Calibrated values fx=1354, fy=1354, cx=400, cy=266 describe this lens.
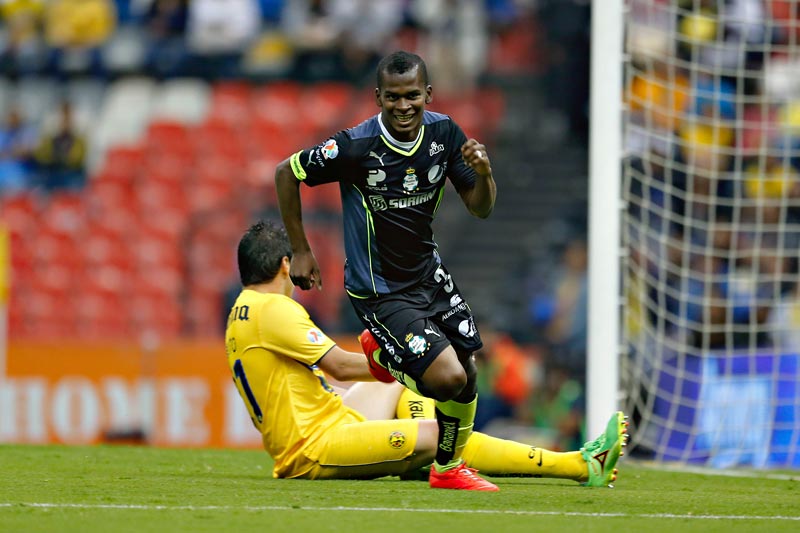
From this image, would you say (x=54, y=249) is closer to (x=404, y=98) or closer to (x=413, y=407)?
(x=413, y=407)

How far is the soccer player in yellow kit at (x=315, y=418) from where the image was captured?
6.07 metres

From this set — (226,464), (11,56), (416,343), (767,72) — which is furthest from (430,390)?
(11,56)

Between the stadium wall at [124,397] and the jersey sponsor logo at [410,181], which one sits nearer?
the jersey sponsor logo at [410,181]

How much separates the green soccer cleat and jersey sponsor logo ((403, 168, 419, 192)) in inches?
53.5

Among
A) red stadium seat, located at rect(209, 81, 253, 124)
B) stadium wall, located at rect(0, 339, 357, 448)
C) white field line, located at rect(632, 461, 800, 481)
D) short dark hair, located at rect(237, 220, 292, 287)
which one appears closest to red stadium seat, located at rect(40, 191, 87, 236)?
red stadium seat, located at rect(209, 81, 253, 124)

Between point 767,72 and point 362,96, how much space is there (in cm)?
618

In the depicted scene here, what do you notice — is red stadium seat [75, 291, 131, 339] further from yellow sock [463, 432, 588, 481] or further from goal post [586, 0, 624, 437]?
yellow sock [463, 432, 588, 481]

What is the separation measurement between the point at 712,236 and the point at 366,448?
6804 millimetres

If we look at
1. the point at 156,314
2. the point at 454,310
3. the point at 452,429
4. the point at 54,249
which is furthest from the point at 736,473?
the point at 54,249

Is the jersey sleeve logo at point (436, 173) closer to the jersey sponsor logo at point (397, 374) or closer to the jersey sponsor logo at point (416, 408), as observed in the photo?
the jersey sponsor logo at point (397, 374)

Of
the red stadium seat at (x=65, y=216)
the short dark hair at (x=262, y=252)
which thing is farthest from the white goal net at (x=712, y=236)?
the red stadium seat at (x=65, y=216)

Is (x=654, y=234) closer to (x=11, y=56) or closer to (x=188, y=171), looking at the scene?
(x=188, y=171)

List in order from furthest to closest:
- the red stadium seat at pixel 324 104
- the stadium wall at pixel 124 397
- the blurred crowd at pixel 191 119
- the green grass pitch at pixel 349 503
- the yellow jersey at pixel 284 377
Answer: the red stadium seat at pixel 324 104
the blurred crowd at pixel 191 119
the stadium wall at pixel 124 397
the yellow jersey at pixel 284 377
the green grass pitch at pixel 349 503

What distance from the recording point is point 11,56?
59.8 ft
